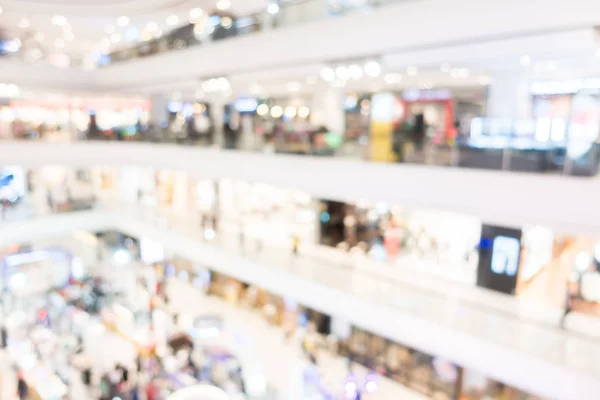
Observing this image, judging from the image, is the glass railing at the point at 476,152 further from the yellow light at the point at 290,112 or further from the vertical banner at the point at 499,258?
the yellow light at the point at 290,112

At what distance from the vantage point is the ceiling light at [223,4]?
8.30m

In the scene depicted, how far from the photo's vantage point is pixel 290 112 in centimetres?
1492

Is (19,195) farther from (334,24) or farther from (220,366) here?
(334,24)

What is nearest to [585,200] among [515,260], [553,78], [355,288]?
[515,260]

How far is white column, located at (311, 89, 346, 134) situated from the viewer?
12.8 m

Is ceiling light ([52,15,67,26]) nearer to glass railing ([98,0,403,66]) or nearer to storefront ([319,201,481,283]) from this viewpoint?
glass railing ([98,0,403,66])

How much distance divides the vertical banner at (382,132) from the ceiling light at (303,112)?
7.61m

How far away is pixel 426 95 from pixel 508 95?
4.86 meters

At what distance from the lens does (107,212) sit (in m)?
12.1

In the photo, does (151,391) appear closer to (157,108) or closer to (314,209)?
(314,209)

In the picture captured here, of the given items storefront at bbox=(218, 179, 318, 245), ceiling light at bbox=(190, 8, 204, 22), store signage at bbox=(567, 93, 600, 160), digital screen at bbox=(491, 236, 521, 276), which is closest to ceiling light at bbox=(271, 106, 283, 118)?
storefront at bbox=(218, 179, 318, 245)

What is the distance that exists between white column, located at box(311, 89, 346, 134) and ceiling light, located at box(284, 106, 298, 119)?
142 centimetres

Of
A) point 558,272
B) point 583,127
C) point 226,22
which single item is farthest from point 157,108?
point 583,127

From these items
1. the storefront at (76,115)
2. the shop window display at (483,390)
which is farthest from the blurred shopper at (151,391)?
the storefront at (76,115)
